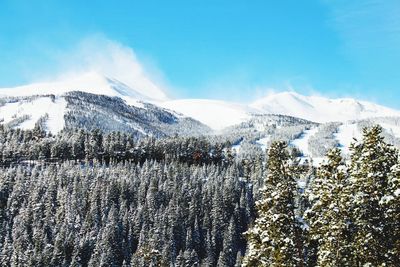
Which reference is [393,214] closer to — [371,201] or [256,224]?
[371,201]

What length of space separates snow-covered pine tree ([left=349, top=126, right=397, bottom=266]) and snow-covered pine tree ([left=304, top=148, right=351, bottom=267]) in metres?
0.59

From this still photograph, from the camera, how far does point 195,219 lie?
195 m

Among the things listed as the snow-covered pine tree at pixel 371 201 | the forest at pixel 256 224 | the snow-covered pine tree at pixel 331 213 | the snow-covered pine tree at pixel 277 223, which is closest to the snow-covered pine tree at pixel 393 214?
the forest at pixel 256 224

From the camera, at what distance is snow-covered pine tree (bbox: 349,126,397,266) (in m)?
29.9

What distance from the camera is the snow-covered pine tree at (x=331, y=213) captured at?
30.7m

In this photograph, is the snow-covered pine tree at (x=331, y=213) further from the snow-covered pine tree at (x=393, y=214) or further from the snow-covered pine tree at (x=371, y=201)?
the snow-covered pine tree at (x=393, y=214)

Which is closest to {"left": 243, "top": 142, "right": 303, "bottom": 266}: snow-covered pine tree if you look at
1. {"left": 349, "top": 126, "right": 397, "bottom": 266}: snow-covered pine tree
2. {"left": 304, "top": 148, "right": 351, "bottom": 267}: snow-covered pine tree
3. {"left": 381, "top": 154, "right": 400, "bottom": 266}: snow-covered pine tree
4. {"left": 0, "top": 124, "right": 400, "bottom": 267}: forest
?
{"left": 0, "top": 124, "right": 400, "bottom": 267}: forest

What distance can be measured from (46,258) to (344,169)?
443 ft

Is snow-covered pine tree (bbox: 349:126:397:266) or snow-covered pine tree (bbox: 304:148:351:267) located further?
snow-covered pine tree (bbox: 304:148:351:267)

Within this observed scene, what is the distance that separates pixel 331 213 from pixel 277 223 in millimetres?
3503

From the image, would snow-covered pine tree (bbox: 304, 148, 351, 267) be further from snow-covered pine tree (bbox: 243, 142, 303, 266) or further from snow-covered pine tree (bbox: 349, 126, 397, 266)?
snow-covered pine tree (bbox: 243, 142, 303, 266)

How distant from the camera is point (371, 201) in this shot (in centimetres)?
3061

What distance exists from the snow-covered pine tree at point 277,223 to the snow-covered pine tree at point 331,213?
1.49 metres

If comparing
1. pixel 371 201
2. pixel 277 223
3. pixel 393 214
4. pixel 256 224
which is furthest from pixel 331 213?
pixel 256 224
